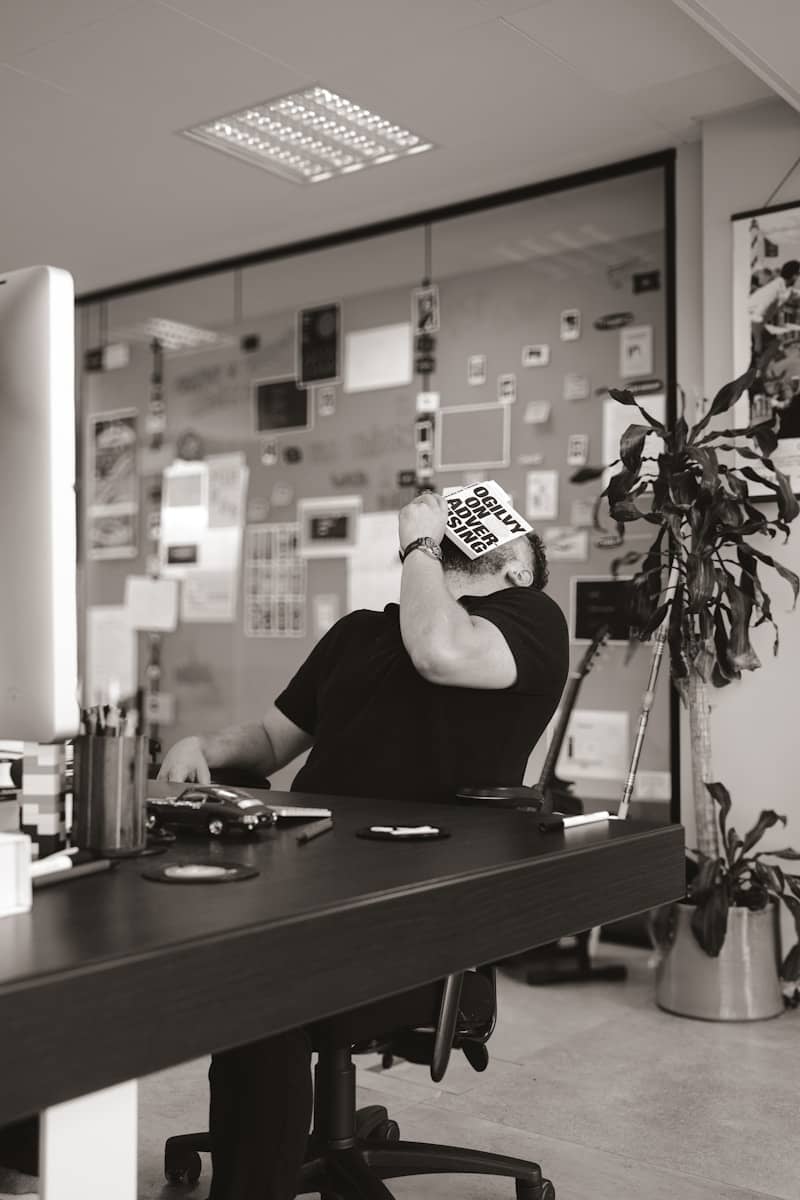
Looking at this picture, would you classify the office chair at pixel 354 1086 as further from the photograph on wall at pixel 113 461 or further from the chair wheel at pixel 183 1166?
the photograph on wall at pixel 113 461

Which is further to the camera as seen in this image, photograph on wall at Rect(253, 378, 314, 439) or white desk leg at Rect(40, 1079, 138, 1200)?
photograph on wall at Rect(253, 378, 314, 439)

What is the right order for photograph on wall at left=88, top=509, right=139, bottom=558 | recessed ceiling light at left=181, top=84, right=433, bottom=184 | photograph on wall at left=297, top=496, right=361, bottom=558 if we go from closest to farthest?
recessed ceiling light at left=181, top=84, right=433, bottom=184 < photograph on wall at left=297, top=496, right=361, bottom=558 < photograph on wall at left=88, top=509, right=139, bottom=558

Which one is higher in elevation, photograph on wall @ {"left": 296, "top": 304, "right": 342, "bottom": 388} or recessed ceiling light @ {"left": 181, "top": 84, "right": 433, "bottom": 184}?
recessed ceiling light @ {"left": 181, "top": 84, "right": 433, "bottom": 184}

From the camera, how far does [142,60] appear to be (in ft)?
11.3

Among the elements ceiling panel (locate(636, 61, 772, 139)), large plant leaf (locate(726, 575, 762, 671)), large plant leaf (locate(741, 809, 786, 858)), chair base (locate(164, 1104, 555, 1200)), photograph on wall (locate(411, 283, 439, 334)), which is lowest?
chair base (locate(164, 1104, 555, 1200))

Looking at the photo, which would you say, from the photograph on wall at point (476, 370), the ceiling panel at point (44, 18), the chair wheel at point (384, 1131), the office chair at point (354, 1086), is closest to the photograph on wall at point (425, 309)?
the photograph on wall at point (476, 370)

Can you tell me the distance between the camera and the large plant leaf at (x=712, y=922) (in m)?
3.33

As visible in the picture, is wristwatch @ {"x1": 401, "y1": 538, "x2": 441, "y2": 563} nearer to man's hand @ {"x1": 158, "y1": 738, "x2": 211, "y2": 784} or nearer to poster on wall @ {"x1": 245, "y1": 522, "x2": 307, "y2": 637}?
man's hand @ {"x1": 158, "y1": 738, "x2": 211, "y2": 784}

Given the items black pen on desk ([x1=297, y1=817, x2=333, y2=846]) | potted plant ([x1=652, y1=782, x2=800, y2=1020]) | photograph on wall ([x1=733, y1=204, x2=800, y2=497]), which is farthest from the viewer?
photograph on wall ([x1=733, y1=204, x2=800, y2=497])

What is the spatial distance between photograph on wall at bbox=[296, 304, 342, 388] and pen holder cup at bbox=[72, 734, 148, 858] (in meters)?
3.89

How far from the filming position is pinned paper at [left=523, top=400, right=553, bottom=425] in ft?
14.7

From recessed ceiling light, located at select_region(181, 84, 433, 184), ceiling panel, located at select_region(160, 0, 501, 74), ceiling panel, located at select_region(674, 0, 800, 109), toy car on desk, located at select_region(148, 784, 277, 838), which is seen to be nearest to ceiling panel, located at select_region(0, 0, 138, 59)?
ceiling panel, located at select_region(160, 0, 501, 74)

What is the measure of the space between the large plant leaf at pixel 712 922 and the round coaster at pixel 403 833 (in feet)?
6.89

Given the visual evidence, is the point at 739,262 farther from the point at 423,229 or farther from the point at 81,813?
the point at 81,813
